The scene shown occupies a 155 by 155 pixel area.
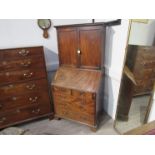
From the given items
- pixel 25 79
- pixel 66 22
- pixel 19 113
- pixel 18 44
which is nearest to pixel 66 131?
pixel 19 113

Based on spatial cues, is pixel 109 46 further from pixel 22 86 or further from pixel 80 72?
pixel 22 86

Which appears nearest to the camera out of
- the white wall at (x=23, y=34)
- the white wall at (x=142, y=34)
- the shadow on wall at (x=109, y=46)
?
the white wall at (x=142, y=34)

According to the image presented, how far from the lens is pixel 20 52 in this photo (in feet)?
5.93

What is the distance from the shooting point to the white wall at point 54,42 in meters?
1.88

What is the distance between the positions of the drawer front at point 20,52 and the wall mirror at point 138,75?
1158mm

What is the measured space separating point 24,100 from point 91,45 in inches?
48.6

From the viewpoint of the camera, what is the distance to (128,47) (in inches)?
62.9

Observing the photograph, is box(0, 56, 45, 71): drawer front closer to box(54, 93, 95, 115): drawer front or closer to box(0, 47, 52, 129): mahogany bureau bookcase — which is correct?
box(0, 47, 52, 129): mahogany bureau bookcase

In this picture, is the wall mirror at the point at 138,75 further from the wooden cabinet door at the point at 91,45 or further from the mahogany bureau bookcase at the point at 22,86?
the mahogany bureau bookcase at the point at 22,86

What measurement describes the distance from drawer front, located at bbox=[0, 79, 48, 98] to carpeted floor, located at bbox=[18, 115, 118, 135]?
57cm

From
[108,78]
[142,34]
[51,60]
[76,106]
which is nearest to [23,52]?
[51,60]

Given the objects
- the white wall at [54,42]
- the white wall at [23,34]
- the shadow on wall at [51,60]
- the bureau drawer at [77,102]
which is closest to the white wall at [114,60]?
the white wall at [54,42]
